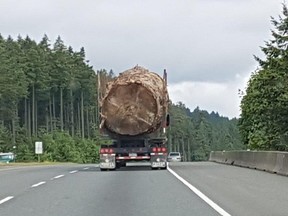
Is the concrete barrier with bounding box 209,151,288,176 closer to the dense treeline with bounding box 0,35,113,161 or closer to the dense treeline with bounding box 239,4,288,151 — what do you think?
the dense treeline with bounding box 239,4,288,151

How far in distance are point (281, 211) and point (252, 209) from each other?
60 centimetres

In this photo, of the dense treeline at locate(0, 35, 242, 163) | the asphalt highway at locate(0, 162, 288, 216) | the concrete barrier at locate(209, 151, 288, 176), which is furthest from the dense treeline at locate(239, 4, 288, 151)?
the dense treeline at locate(0, 35, 242, 163)

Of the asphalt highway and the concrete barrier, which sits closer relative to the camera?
the asphalt highway

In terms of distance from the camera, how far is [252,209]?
565 inches

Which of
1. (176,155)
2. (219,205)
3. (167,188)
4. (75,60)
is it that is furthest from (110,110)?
(75,60)

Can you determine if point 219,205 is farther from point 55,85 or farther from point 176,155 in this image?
point 55,85

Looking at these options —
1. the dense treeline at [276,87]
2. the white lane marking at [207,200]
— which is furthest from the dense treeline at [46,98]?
the white lane marking at [207,200]

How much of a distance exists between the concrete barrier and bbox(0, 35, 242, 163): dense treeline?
4950 cm

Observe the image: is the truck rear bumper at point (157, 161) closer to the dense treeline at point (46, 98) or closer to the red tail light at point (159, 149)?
the red tail light at point (159, 149)

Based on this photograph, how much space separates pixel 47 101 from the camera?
413 ft

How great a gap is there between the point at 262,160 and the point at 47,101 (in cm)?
9803

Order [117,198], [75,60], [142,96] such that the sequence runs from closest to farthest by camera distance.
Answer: [117,198] → [142,96] → [75,60]

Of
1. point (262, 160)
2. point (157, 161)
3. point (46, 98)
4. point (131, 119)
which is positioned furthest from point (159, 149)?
point (46, 98)

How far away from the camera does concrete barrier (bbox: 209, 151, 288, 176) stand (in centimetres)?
2621
